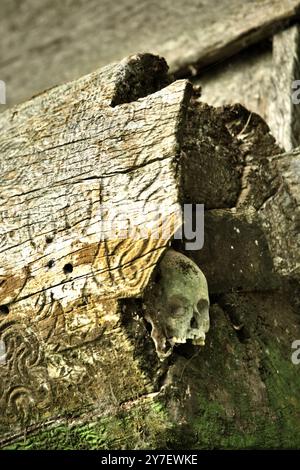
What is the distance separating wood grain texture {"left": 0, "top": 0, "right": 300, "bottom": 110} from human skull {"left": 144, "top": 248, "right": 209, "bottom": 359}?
127 cm

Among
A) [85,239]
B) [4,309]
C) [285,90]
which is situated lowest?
[4,309]

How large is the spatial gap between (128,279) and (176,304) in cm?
10

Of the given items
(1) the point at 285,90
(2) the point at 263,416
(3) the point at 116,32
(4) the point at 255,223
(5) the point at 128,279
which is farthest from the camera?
(3) the point at 116,32

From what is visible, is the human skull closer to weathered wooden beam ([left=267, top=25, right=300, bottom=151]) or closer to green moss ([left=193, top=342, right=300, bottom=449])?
green moss ([left=193, top=342, right=300, bottom=449])

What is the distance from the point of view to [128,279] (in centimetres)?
145

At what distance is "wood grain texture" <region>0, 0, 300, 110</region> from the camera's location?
104 inches

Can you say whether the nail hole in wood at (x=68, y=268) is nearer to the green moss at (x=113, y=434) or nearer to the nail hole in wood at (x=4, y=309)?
the nail hole in wood at (x=4, y=309)

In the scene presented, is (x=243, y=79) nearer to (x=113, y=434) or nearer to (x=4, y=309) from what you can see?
(x=4, y=309)

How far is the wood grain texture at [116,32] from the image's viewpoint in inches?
104

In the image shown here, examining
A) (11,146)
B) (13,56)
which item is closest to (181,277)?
(11,146)

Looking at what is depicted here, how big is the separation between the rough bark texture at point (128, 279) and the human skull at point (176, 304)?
0.02 metres

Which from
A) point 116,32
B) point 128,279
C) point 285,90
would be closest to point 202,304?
point 128,279

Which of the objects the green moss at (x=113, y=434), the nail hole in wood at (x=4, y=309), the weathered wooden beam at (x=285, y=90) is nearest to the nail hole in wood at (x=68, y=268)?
the nail hole in wood at (x=4, y=309)

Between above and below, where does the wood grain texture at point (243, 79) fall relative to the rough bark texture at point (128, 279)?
above
